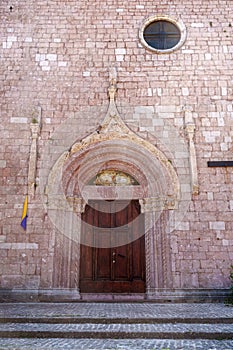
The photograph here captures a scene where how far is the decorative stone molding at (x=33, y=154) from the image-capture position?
23.7ft

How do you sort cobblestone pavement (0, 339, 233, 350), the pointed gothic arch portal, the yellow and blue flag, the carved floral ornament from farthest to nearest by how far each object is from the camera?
1. the carved floral ornament
2. the pointed gothic arch portal
3. the yellow and blue flag
4. cobblestone pavement (0, 339, 233, 350)

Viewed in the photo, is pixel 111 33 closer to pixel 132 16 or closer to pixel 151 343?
pixel 132 16

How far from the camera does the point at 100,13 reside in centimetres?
848

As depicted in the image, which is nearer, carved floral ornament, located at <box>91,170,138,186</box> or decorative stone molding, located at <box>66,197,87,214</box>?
decorative stone molding, located at <box>66,197,87,214</box>

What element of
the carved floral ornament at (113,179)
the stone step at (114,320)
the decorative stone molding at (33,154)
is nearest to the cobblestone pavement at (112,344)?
the stone step at (114,320)

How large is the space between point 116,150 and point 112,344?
4.79m

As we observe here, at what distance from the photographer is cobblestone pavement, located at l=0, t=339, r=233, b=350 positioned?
3332 mm

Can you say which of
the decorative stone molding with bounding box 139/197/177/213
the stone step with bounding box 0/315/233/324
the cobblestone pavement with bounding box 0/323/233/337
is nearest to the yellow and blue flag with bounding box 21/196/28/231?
the decorative stone molding with bounding box 139/197/177/213

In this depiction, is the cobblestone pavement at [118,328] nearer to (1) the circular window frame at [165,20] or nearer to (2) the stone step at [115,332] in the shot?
(2) the stone step at [115,332]

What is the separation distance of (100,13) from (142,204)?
15.5 ft

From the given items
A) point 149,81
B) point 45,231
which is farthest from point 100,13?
point 45,231

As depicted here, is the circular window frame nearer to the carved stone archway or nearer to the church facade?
the church facade

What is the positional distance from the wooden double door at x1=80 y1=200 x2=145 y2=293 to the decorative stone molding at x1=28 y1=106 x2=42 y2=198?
1288 mm

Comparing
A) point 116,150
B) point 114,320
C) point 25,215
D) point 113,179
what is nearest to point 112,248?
point 113,179
